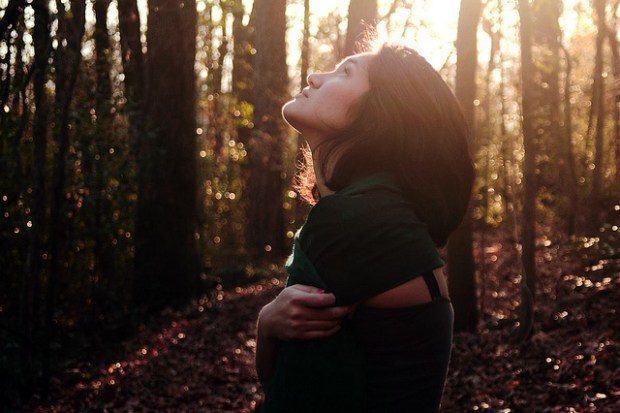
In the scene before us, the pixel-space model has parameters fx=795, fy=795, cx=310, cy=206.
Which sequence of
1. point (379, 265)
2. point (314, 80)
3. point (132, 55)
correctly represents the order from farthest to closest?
point (132, 55)
point (314, 80)
point (379, 265)

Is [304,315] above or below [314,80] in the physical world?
below

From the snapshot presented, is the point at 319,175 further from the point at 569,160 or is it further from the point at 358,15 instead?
the point at 569,160

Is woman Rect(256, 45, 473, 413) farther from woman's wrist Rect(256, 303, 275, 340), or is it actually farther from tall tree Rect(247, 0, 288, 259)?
tall tree Rect(247, 0, 288, 259)

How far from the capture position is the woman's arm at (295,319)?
1.94 m

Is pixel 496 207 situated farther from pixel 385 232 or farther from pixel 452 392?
pixel 385 232

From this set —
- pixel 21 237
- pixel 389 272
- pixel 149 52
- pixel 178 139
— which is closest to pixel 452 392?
pixel 21 237

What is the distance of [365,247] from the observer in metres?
1.92

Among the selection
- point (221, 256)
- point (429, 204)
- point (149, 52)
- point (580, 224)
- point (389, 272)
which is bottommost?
point (221, 256)

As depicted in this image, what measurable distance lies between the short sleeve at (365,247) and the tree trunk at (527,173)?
6.52 metres

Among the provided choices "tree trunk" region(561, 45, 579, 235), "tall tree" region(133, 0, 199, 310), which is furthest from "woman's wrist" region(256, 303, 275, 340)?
"tree trunk" region(561, 45, 579, 235)

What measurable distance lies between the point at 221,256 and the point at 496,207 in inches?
279

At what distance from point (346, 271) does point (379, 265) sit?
3.3 inches

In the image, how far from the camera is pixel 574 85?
64.0ft

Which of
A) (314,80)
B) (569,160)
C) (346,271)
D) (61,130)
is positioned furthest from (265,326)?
(569,160)
